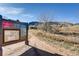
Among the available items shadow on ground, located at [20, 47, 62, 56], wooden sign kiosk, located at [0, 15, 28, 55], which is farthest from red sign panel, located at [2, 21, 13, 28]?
shadow on ground, located at [20, 47, 62, 56]

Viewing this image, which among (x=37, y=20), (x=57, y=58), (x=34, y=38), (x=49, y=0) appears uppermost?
(x=49, y=0)

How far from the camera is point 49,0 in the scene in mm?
2988

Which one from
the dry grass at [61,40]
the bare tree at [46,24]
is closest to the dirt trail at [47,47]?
the dry grass at [61,40]

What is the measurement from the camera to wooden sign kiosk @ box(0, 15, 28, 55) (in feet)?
9.74

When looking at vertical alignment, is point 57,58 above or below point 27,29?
below

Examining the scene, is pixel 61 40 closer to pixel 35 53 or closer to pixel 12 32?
pixel 35 53

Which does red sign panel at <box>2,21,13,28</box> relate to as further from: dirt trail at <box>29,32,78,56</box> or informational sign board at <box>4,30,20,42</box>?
dirt trail at <box>29,32,78,56</box>

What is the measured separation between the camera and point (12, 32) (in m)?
3.01

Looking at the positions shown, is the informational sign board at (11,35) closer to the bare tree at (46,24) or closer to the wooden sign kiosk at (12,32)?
the wooden sign kiosk at (12,32)

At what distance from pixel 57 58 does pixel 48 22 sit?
1.31ft

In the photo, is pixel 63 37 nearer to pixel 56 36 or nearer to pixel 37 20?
pixel 56 36

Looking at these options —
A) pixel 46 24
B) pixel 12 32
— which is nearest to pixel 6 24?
pixel 12 32

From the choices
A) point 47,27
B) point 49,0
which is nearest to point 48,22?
point 47,27

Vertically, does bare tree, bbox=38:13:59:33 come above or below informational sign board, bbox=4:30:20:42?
above
